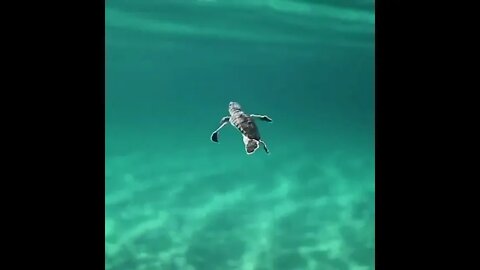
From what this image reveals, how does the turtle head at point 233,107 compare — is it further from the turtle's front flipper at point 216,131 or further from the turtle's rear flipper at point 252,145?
the turtle's rear flipper at point 252,145

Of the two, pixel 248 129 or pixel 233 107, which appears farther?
pixel 233 107

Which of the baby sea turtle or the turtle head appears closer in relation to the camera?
the baby sea turtle

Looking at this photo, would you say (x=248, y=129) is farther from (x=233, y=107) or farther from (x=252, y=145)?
(x=233, y=107)

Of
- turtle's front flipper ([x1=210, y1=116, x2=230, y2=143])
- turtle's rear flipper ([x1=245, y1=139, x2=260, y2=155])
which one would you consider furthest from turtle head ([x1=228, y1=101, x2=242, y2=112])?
turtle's rear flipper ([x1=245, y1=139, x2=260, y2=155])

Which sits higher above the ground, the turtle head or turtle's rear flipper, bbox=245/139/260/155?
the turtle head

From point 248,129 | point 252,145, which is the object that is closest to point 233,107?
point 248,129

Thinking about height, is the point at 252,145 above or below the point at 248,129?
below

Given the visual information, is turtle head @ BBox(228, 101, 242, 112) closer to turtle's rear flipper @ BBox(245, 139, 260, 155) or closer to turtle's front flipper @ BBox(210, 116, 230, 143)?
turtle's front flipper @ BBox(210, 116, 230, 143)

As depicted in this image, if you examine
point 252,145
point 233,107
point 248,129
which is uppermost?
point 233,107

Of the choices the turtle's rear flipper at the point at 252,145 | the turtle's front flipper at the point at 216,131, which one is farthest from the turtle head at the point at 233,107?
the turtle's rear flipper at the point at 252,145

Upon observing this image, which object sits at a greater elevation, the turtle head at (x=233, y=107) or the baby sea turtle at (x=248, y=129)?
the turtle head at (x=233, y=107)
